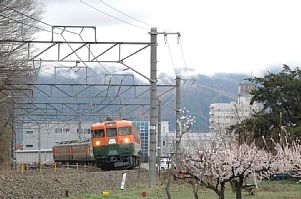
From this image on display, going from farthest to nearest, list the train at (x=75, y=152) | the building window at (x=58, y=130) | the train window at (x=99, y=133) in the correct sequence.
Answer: the building window at (x=58, y=130) < the train at (x=75, y=152) < the train window at (x=99, y=133)

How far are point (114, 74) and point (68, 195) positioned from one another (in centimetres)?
1321

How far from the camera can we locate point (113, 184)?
94.7 feet

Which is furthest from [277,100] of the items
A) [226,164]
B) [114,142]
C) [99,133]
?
[226,164]

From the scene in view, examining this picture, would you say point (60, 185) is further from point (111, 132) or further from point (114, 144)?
point (111, 132)

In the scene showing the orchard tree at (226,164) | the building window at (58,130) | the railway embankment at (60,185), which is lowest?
the railway embankment at (60,185)

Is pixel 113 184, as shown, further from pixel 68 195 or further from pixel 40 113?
pixel 40 113

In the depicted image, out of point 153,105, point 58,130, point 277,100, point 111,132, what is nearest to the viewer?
point 153,105

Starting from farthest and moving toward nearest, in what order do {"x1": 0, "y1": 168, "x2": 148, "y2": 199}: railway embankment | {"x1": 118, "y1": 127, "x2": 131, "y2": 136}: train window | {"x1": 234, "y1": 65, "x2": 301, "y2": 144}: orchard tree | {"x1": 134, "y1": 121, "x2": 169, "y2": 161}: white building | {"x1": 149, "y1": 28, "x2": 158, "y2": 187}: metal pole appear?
{"x1": 134, "y1": 121, "x2": 169, "y2": 161}: white building, {"x1": 118, "y1": 127, "x2": 131, "y2": 136}: train window, {"x1": 234, "y1": 65, "x2": 301, "y2": 144}: orchard tree, {"x1": 149, "y1": 28, "x2": 158, "y2": 187}: metal pole, {"x1": 0, "y1": 168, "x2": 148, "y2": 199}: railway embankment

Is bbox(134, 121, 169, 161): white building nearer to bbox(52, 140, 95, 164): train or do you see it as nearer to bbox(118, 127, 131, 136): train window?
bbox(52, 140, 95, 164): train

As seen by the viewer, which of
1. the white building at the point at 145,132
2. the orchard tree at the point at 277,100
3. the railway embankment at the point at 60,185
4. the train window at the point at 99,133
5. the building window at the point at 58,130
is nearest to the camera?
the railway embankment at the point at 60,185

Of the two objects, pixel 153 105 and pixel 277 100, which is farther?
pixel 277 100

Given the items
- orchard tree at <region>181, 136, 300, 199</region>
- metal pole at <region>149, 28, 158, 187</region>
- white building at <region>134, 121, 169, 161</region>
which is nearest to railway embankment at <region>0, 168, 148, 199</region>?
metal pole at <region>149, 28, 158, 187</region>

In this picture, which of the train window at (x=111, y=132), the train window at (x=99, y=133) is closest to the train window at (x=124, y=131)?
the train window at (x=111, y=132)

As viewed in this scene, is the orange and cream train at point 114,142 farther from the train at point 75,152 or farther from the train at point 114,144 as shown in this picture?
the train at point 75,152
